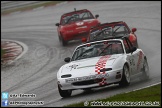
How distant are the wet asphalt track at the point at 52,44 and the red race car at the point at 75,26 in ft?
1.64

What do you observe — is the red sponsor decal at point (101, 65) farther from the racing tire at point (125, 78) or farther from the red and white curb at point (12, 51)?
the red and white curb at point (12, 51)

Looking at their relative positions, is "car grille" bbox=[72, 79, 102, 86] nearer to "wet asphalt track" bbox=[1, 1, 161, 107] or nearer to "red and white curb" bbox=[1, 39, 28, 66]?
"wet asphalt track" bbox=[1, 1, 161, 107]

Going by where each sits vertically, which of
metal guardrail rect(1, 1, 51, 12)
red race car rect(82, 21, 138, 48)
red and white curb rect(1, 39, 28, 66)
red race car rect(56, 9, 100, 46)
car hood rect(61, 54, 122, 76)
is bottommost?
metal guardrail rect(1, 1, 51, 12)

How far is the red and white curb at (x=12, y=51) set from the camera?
74.5ft

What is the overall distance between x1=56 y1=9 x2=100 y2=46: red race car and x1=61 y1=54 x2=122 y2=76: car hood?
457 inches

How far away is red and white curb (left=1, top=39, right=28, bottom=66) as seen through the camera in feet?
74.5

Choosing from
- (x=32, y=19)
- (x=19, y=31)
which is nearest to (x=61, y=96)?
(x=19, y=31)

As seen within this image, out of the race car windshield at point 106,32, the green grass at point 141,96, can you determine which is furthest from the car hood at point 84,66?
the race car windshield at point 106,32

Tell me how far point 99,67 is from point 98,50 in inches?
55.1

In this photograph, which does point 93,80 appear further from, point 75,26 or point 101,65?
point 75,26

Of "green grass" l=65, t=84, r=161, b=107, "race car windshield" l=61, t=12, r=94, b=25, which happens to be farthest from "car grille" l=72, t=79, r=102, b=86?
"race car windshield" l=61, t=12, r=94, b=25

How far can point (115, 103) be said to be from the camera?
31.5 feet

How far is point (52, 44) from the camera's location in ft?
88.1

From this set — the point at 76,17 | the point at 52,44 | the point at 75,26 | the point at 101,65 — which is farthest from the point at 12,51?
the point at 101,65
